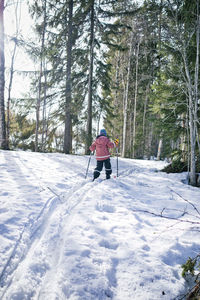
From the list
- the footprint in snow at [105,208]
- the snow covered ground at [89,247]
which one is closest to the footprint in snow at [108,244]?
the snow covered ground at [89,247]

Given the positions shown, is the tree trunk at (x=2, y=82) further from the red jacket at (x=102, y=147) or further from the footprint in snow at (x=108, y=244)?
the footprint in snow at (x=108, y=244)

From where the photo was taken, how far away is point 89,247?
86.7 inches

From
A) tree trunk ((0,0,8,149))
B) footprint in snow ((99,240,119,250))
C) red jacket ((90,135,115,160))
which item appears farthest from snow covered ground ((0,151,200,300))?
tree trunk ((0,0,8,149))

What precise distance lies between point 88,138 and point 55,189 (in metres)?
7.58

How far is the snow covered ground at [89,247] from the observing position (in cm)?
161

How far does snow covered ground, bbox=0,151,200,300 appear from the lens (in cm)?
161

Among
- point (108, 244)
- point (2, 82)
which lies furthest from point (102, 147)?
point (2, 82)

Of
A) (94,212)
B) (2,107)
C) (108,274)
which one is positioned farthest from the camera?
(2,107)

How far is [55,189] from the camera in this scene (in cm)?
451

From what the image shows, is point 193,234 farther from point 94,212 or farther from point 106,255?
point 94,212

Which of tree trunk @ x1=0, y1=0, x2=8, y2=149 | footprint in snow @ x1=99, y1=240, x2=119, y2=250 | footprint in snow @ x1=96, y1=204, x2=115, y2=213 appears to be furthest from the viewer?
tree trunk @ x1=0, y1=0, x2=8, y2=149

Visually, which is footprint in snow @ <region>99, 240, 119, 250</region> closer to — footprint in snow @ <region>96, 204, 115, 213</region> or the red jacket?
footprint in snow @ <region>96, 204, 115, 213</region>

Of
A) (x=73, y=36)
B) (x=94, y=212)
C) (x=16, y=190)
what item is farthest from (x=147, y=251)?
(x=73, y=36)

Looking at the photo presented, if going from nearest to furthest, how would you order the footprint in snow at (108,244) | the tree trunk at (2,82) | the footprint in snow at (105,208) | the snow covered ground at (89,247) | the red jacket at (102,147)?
the snow covered ground at (89,247), the footprint in snow at (108,244), the footprint in snow at (105,208), the red jacket at (102,147), the tree trunk at (2,82)
